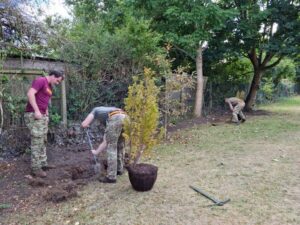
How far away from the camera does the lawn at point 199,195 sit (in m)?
3.63

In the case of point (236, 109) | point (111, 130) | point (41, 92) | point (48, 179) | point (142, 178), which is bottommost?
point (48, 179)

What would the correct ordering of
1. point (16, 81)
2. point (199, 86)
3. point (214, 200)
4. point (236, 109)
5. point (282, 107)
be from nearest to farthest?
point (214, 200) < point (16, 81) < point (236, 109) < point (199, 86) < point (282, 107)

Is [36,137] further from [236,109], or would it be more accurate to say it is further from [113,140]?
[236,109]

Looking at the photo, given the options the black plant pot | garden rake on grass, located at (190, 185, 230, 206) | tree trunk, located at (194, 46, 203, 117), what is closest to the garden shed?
the black plant pot

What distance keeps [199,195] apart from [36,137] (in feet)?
8.89

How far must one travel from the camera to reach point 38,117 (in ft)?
16.3

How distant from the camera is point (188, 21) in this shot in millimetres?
10117

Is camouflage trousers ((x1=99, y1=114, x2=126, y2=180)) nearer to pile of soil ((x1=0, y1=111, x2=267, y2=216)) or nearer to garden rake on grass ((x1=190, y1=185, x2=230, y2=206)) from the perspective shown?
pile of soil ((x1=0, y1=111, x2=267, y2=216))

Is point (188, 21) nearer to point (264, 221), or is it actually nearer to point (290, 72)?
point (264, 221)

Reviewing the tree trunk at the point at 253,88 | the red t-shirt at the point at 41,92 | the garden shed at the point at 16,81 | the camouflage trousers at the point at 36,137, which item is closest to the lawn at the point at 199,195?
the camouflage trousers at the point at 36,137

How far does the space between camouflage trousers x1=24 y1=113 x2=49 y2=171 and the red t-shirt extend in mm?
144

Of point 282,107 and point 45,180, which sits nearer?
point 45,180

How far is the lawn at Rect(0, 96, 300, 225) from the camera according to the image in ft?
11.9

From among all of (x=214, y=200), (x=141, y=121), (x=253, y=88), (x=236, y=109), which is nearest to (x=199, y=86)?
(x=236, y=109)
